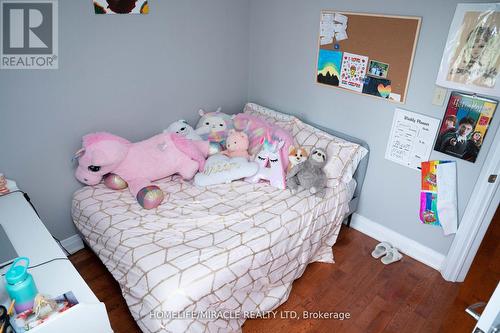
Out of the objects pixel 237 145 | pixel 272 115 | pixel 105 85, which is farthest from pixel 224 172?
pixel 105 85

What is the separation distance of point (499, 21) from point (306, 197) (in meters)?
1.41

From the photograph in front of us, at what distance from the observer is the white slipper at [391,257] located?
7.92 feet

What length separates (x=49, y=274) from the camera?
1.31 m

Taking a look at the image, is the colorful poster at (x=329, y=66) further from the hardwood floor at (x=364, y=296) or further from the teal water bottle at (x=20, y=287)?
the teal water bottle at (x=20, y=287)

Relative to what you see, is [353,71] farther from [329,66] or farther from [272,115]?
[272,115]

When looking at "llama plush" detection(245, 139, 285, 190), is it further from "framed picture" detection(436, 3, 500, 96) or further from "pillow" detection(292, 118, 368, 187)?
"framed picture" detection(436, 3, 500, 96)

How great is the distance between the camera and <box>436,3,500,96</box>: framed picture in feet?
5.83

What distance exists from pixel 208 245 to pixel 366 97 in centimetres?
151

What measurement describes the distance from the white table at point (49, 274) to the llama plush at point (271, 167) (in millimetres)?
1282

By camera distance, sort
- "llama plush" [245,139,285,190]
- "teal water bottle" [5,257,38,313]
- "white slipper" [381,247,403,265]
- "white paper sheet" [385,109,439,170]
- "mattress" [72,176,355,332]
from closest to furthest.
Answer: "teal water bottle" [5,257,38,313]
"mattress" [72,176,355,332]
"white paper sheet" [385,109,439,170]
"llama plush" [245,139,285,190]
"white slipper" [381,247,403,265]

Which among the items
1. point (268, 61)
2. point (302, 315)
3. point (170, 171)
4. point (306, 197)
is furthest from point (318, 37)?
point (302, 315)

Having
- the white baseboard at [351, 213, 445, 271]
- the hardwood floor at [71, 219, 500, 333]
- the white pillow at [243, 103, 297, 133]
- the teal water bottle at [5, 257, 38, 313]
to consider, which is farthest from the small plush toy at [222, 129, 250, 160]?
the teal water bottle at [5, 257, 38, 313]

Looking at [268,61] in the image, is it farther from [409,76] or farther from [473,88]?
[473,88]

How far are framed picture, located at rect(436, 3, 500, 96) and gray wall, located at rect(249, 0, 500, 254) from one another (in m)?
0.06
